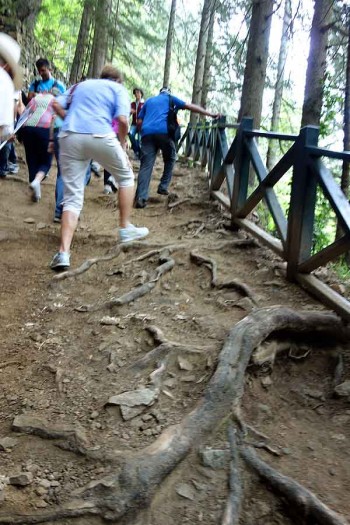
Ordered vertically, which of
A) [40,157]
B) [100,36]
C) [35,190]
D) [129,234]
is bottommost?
[129,234]

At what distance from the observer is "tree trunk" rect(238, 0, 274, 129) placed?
27.0 feet

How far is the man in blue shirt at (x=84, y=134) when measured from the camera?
191 inches

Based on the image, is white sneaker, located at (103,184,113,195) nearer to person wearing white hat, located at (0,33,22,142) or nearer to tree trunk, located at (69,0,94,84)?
person wearing white hat, located at (0,33,22,142)

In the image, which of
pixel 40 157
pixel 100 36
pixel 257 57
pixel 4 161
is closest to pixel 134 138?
pixel 100 36

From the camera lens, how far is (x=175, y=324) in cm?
380

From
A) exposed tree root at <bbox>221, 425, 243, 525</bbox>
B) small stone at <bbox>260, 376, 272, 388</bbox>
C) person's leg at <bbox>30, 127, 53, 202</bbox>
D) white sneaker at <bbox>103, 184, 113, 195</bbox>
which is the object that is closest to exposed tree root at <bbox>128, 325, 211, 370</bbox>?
small stone at <bbox>260, 376, 272, 388</bbox>

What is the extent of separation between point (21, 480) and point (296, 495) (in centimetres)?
126

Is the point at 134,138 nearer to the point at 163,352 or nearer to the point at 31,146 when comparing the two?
the point at 31,146

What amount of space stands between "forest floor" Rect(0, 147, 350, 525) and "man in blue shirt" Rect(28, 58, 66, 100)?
11.6ft

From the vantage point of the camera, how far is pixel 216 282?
4.53 m

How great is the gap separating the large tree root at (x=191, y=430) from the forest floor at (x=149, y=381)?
0.06m

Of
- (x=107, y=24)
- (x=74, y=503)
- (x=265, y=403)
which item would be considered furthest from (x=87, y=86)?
(x=107, y=24)

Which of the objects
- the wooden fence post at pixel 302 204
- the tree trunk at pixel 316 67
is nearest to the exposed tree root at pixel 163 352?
the wooden fence post at pixel 302 204

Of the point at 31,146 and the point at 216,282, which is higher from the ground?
the point at 31,146
